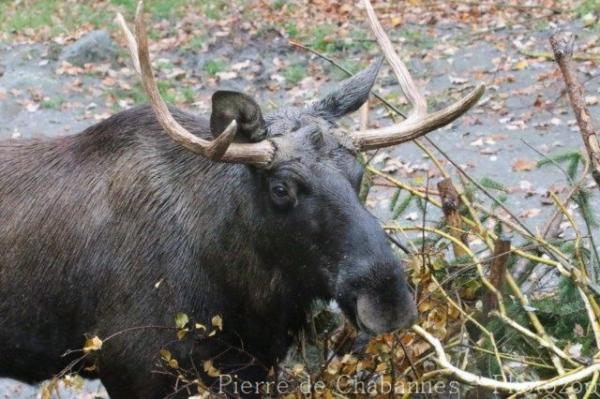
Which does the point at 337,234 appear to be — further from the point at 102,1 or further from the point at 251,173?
the point at 102,1

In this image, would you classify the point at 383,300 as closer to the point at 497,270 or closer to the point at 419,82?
the point at 497,270

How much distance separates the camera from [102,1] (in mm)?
17672

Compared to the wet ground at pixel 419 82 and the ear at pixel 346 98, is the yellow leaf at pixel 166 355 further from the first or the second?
the wet ground at pixel 419 82

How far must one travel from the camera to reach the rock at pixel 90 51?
14.6 m

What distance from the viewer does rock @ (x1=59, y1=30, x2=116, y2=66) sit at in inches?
577

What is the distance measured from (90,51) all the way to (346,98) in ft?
34.5

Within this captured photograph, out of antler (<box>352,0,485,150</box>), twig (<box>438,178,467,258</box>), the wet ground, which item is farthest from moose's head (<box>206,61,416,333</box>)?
the wet ground

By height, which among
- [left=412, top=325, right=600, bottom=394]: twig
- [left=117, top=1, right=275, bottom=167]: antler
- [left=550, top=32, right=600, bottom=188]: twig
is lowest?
[left=412, top=325, right=600, bottom=394]: twig

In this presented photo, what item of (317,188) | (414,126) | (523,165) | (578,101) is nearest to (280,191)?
(317,188)

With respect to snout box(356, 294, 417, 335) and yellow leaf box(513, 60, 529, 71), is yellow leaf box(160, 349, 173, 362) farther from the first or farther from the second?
yellow leaf box(513, 60, 529, 71)

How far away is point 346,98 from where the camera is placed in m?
A: 5.01

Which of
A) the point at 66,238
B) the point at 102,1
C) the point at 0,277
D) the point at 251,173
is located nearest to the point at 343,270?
the point at 251,173

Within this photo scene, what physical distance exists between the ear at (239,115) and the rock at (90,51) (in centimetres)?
1057

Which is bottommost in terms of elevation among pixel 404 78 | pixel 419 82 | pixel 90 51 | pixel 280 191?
pixel 419 82
